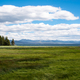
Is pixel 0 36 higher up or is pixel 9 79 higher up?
pixel 0 36

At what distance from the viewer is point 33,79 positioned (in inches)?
488

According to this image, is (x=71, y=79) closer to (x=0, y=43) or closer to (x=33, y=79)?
(x=33, y=79)

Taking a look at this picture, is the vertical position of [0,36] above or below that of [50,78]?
above

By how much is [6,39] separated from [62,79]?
498ft

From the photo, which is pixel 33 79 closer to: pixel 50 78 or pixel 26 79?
pixel 26 79

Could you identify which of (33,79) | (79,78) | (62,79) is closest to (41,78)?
(33,79)

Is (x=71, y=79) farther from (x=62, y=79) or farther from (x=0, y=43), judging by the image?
(x=0, y=43)

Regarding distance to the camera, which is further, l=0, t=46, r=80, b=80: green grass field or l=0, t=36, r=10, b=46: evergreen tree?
l=0, t=36, r=10, b=46: evergreen tree

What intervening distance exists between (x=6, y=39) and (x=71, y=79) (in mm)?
152203

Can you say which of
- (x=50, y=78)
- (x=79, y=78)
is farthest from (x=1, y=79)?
(x=79, y=78)

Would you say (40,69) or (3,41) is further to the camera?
(3,41)

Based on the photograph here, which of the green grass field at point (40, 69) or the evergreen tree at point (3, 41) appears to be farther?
the evergreen tree at point (3, 41)

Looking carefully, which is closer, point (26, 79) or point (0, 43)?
point (26, 79)

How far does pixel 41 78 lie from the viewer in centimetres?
A: 1262
